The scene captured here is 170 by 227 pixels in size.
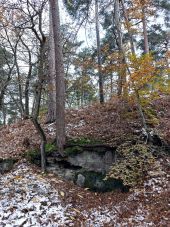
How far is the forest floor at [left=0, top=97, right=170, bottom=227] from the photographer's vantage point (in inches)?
255

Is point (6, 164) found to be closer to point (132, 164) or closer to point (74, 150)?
point (74, 150)

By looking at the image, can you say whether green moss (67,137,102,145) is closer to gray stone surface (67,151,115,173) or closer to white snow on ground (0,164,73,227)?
gray stone surface (67,151,115,173)

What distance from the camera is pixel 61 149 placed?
354 inches

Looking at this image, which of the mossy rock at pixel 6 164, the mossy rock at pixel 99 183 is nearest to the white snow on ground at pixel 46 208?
the mossy rock at pixel 99 183

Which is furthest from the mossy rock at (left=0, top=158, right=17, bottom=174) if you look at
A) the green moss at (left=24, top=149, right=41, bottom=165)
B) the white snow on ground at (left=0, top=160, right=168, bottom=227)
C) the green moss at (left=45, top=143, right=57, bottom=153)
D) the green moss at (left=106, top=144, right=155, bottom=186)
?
the green moss at (left=106, top=144, right=155, bottom=186)

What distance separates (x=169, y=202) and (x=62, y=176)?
3.31 meters

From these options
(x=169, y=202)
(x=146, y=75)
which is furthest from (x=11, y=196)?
(x=146, y=75)

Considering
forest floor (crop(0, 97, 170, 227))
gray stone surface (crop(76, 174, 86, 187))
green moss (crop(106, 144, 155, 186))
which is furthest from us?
gray stone surface (crop(76, 174, 86, 187))

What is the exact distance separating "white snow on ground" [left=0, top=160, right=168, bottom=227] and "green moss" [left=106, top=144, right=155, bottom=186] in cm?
29

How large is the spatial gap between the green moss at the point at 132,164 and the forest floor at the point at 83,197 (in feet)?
0.78

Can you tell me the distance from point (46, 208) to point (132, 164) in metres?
2.78

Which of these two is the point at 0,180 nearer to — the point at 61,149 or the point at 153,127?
the point at 61,149

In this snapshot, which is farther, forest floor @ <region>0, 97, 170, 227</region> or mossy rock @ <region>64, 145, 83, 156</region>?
mossy rock @ <region>64, 145, 83, 156</region>

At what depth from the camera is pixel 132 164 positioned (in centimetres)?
811
